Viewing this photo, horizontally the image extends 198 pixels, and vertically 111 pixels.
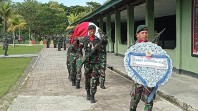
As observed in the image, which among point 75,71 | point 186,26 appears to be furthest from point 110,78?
point 186,26

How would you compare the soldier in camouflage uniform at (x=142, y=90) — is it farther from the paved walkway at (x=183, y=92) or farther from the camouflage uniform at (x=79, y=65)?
the camouflage uniform at (x=79, y=65)

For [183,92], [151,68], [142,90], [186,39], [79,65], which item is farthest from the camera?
[186,39]

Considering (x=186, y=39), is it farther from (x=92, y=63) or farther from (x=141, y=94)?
(x=141, y=94)

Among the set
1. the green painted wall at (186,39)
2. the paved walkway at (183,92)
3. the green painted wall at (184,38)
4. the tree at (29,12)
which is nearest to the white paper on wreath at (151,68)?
the paved walkway at (183,92)

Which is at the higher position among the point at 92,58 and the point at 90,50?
the point at 90,50

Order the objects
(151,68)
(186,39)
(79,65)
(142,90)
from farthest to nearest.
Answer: (186,39), (79,65), (142,90), (151,68)

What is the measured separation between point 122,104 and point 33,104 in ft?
6.48

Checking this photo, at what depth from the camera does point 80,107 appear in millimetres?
8188

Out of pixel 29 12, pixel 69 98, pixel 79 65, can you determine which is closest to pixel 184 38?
pixel 79 65

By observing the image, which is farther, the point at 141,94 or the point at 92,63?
the point at 92,63

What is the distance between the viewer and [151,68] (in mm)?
5996

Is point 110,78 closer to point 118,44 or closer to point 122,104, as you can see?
point 122,104

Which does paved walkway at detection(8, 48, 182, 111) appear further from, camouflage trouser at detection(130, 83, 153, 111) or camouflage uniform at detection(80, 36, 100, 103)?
camouflage trouser at detection(130, 83, 153, 111)

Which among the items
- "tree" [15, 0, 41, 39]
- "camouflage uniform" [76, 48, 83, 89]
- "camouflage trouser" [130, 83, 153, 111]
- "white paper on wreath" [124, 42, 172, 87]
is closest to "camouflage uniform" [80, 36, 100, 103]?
"camouflage uniform" [76, 48, 83, 89]
